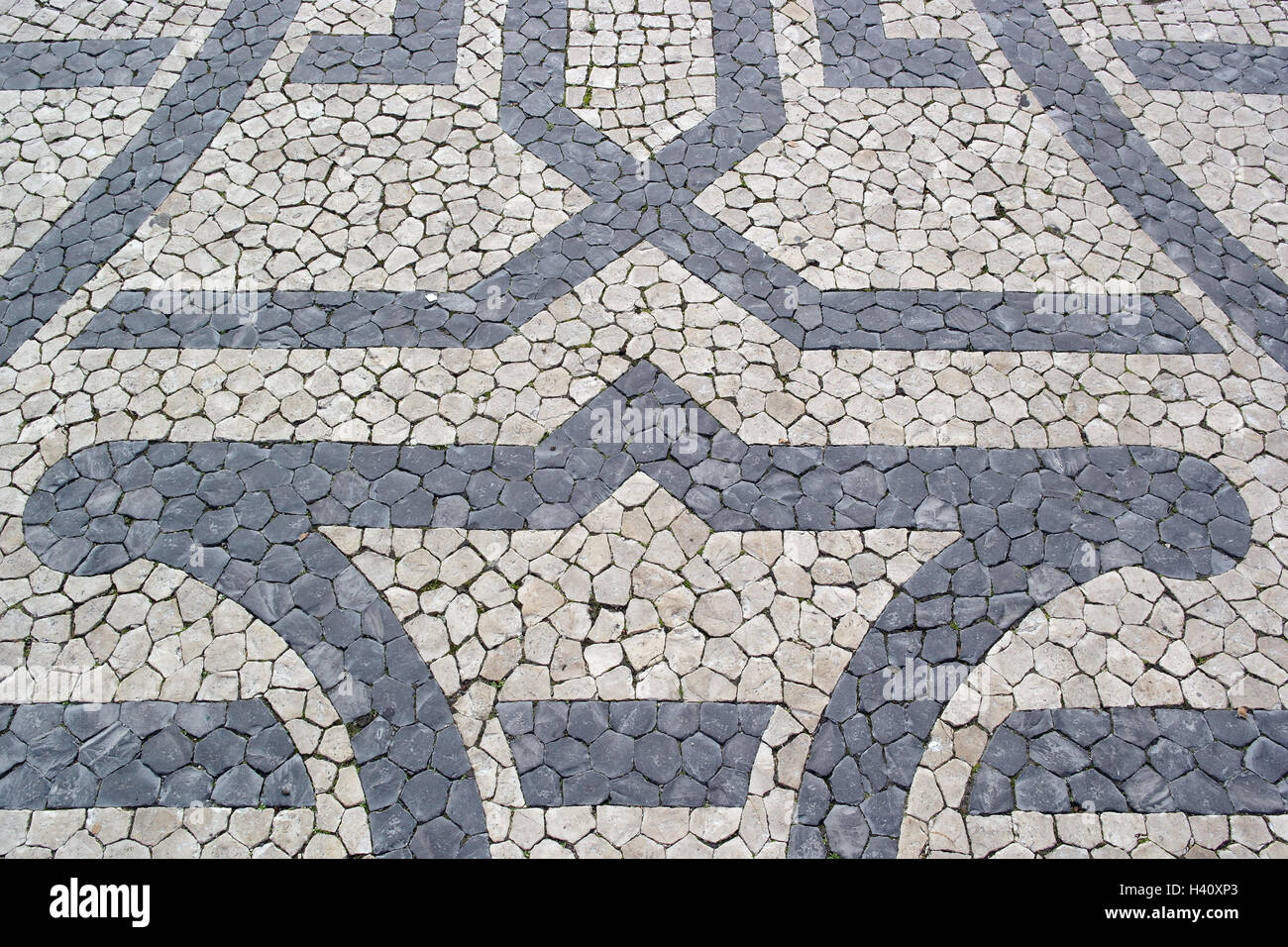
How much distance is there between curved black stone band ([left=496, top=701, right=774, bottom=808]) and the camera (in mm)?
4953

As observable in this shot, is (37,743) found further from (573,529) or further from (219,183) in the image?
(219,183)

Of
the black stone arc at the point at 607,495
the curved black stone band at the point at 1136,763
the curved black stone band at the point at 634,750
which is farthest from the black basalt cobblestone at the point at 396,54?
the curved black stone band at the point at 1136,763

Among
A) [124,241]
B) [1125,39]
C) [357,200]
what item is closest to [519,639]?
[357,200]

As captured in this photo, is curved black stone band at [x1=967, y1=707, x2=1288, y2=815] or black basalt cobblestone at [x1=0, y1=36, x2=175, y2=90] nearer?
curved black stone band at [x1=967, y1=707, x2=1288, y2=815]

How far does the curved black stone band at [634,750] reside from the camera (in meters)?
4.95

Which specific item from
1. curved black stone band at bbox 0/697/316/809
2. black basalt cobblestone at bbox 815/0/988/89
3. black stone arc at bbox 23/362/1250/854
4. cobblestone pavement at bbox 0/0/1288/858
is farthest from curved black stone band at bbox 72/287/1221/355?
curved black stone band at bbox 0/697/316/809

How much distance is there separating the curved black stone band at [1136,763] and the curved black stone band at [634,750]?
1.26 meters

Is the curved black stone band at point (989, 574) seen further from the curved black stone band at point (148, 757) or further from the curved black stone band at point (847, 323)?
the curved black stone band at point (148, 757)

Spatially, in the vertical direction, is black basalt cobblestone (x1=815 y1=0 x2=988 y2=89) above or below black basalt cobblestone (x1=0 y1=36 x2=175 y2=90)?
above

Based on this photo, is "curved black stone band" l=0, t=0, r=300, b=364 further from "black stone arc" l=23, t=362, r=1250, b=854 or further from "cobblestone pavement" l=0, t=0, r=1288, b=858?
"black stone arc" l=23, t=362, r=1250, b=854

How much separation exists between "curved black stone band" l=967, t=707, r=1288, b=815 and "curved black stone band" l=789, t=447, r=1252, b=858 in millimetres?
430
